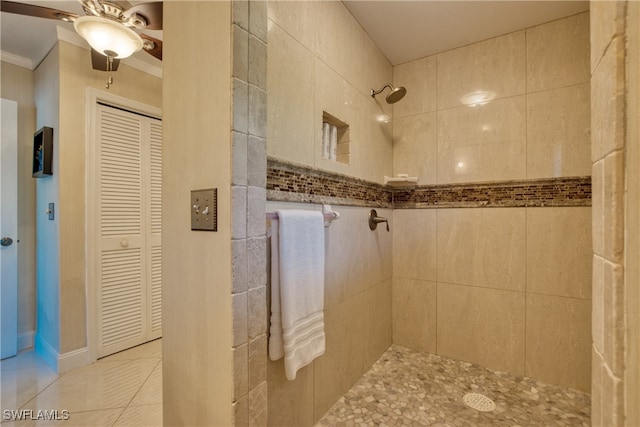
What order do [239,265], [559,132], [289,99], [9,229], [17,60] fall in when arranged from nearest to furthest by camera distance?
[239,265], [289,99], [559,132], [9,229], [17,60]

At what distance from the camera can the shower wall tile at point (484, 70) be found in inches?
73.7

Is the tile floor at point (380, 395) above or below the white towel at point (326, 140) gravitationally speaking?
below

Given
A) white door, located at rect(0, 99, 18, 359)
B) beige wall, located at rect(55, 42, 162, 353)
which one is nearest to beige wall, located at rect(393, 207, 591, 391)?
beige wall, located at rect(55, 42, 162, 353)

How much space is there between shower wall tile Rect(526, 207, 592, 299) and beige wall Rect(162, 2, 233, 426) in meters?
1.93

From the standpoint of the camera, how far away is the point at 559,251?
175 cm

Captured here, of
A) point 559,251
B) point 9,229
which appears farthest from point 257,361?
point 9,229

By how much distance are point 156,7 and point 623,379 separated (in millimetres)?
1898

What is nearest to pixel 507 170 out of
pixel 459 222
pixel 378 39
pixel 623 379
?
pixel 459 222

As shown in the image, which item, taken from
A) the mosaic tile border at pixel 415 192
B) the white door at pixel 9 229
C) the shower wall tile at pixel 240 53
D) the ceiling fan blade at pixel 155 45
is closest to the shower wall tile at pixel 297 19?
the shower wall tile at pixel 240 53

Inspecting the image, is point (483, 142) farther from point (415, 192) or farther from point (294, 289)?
point (294, 289)

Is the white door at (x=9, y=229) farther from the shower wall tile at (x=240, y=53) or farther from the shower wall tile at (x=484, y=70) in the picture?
the shower wall tile at (x=484, y=70)

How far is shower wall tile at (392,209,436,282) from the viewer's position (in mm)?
2145

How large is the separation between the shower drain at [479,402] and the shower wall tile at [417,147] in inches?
54.4

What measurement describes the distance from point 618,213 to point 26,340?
3632mm
